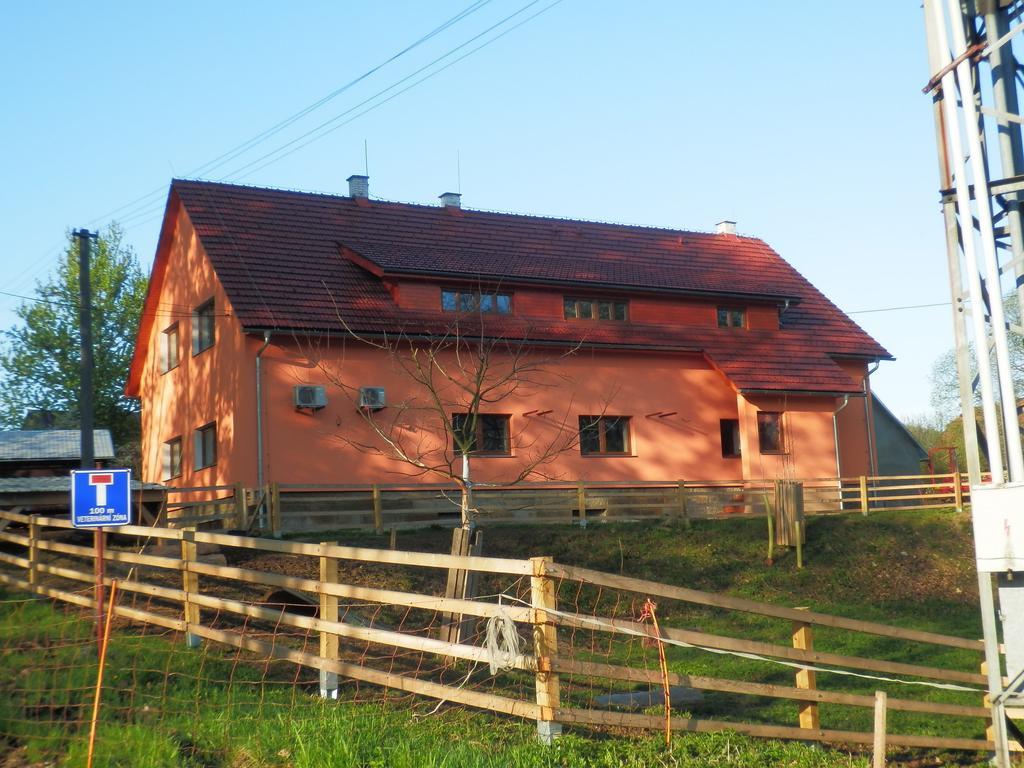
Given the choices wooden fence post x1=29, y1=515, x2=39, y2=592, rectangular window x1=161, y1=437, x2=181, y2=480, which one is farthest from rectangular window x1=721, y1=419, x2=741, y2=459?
wooden fence post x1=29, y1=515, x2=39, y2=592

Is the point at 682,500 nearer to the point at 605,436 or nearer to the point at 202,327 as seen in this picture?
the point at 605,436

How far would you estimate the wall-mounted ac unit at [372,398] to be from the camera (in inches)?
902

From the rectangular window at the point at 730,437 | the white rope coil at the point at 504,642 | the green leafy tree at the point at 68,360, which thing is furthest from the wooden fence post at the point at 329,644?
the green leafy tree at the point at 68,360

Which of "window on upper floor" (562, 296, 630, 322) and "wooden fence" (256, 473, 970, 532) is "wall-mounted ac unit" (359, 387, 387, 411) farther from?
"window on upper floor" (562, 296, 630, 322)

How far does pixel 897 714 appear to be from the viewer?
11805 millimetres

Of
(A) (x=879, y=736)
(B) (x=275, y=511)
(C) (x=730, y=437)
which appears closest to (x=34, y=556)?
(B) (x=275, y=511)

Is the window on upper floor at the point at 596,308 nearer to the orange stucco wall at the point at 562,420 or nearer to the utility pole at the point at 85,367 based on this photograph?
the orange stucco wall at the point at 562,420

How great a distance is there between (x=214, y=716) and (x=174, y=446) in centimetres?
2105

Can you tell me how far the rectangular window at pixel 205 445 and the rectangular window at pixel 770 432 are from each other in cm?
1294

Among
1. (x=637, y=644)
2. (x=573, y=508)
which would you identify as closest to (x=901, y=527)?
(x=573, y=508)

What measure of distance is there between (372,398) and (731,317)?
35.5ft

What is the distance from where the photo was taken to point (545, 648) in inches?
274

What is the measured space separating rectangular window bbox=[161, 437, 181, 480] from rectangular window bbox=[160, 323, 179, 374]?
186cm

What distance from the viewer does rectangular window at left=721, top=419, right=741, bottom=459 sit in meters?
28.0
